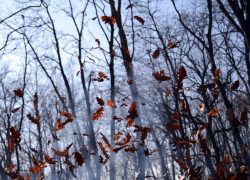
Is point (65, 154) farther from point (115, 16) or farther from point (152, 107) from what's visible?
point (152, 107)

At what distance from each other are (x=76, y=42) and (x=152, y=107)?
11.7 ft

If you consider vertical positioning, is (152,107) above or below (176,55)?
below

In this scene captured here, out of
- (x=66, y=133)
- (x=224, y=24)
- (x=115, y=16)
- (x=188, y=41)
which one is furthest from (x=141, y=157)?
(x=66, y=133)

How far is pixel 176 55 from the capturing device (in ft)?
34.1

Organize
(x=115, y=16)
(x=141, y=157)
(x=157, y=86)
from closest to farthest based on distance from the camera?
(x=141, y=157) → (x=115, y=16) → (x=157, y=86)

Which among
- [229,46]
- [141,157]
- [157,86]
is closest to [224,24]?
[229,46]

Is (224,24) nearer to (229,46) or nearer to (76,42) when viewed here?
(229,46)

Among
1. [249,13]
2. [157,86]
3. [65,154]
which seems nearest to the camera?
[65,154]

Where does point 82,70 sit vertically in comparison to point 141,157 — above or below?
above

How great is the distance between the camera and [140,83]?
10125mm

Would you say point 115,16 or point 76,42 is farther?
point 76,42

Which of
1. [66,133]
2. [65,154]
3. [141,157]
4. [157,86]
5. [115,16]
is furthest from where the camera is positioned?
[66,133]

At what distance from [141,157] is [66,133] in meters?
11.1

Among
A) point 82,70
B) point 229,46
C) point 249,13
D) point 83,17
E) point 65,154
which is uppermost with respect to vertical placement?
point 83,17
